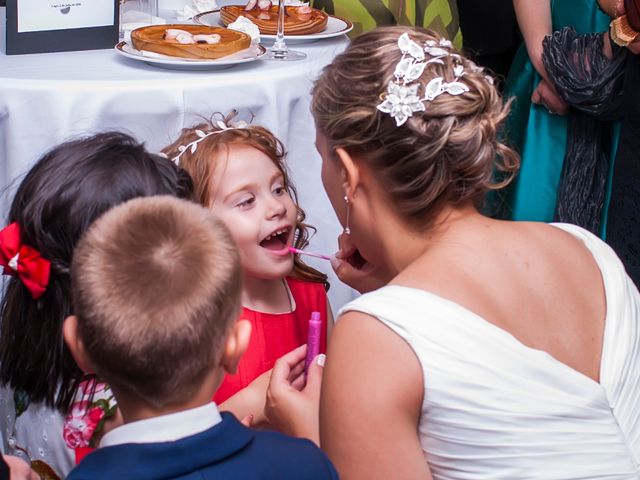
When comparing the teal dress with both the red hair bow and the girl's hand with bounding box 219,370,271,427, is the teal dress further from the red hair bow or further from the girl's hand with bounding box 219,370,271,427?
the red hair bow

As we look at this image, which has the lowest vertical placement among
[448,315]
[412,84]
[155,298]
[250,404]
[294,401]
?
[250,404]

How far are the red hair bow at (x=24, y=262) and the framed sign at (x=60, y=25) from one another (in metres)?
0.91

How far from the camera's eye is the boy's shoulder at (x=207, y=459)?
1.01 metres

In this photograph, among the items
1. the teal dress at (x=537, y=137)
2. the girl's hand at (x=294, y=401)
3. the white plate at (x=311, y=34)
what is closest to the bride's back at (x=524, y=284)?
the girl's hand at (x=294, y=401)

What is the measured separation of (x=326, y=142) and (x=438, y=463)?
1.75 ft

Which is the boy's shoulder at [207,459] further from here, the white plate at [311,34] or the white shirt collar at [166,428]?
the white plate at [311,34]

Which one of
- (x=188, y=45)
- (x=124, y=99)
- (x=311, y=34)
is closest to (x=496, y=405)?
(x=124, y=99)

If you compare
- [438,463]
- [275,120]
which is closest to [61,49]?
[275,120]

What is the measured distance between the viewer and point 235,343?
3.60 ft

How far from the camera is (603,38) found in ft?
8.05

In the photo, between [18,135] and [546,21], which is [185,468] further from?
[546,21]

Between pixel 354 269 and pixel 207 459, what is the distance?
0.78 metres

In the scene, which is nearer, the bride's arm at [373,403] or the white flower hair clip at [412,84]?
the bride's arm at [373,403]

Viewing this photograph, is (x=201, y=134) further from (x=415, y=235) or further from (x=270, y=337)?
(x=415, y=235)
